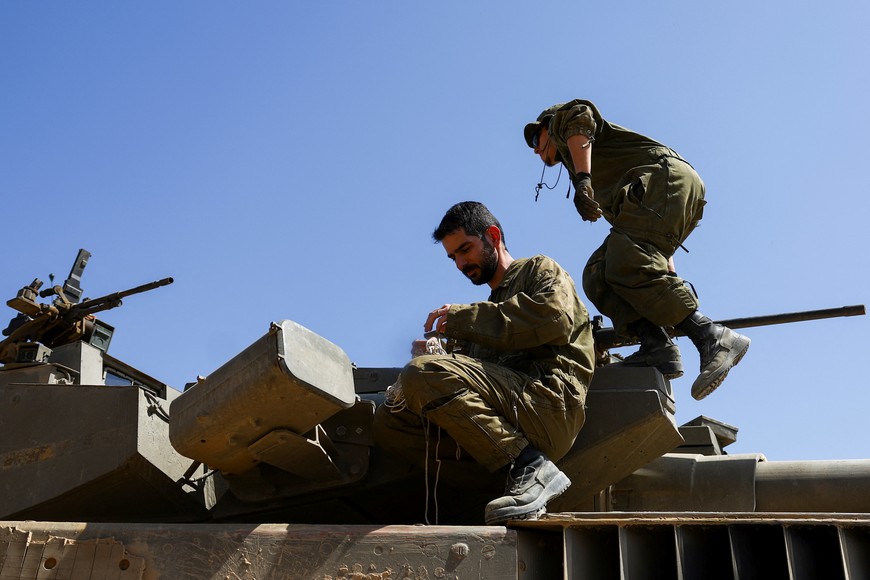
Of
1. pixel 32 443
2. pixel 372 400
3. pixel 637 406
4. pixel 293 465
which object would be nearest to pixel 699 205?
pixel 637 406

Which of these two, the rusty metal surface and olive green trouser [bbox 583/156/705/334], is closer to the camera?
the rusty metal surface

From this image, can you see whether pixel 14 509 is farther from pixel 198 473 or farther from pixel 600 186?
pixel 600 186

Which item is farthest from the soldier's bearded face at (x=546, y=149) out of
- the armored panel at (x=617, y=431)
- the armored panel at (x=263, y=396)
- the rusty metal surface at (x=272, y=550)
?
the rusty metal surface at (x=272, y=550)

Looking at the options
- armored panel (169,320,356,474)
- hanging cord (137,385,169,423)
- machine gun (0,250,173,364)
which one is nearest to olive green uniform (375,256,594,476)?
armored panel (169,320,356,474)

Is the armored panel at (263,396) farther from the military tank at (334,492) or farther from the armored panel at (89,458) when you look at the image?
the armored panel at (89,458)

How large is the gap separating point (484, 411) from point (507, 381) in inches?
7.9

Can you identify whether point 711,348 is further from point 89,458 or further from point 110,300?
point 110,300

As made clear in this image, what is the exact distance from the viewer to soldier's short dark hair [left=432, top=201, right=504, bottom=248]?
18.2 ft

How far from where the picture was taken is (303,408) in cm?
447

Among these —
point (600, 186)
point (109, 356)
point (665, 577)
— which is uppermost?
point (600, 186)

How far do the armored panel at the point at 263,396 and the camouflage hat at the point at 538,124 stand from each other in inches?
91.1

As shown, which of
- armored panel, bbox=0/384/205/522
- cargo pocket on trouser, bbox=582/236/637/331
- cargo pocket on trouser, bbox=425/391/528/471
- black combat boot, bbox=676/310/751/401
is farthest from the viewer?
cargo pocket on trouser, bbox=582/236/637/331

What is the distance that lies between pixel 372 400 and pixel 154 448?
1042 mm

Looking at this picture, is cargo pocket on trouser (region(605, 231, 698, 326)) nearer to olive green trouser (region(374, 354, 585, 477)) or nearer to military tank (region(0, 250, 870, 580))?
military tank (region(0, 250, 870, 580))
